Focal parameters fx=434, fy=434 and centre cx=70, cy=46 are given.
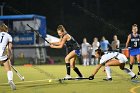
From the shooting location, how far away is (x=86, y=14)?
5412 cm

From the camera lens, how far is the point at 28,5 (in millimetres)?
53875

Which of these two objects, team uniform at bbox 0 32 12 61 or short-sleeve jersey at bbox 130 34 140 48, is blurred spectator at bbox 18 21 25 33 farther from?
team uniform at bbox 0 32 12 61

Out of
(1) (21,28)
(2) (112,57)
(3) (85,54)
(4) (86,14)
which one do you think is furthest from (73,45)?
(4) (86,14)

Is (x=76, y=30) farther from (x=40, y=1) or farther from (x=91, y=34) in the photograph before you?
(x=40, y=1)

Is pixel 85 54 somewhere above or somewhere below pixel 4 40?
below

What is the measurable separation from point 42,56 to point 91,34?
61.9ft

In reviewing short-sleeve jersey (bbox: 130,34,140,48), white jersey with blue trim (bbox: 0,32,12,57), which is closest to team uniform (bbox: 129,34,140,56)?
short-sleeve jersey (bbox: 130,34,140,48)

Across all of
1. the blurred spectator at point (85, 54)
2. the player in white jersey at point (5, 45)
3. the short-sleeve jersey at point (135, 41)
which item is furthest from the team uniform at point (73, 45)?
the blurred spectator at point (85, 54)

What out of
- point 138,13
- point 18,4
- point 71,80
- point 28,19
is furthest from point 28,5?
point 71,80

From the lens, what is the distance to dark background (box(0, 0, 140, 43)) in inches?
1964

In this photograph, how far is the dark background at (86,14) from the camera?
164ft

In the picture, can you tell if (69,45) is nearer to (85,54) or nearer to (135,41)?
(135,41)

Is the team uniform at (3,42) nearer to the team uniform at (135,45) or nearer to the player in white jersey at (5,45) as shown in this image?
the player in white jersey at (5,45)

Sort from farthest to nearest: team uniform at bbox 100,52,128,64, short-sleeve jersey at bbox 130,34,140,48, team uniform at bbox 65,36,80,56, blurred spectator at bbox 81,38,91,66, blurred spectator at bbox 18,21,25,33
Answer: blurred spectator at bbox 18,21,25,33 → blurred spectator at bbox 81,38,91,66 → short-sleeve jersey at bbox 130,34,140,48 → team uniform at bbox 65,36,80,56 → team uniform at bbox 100,52,128,64
